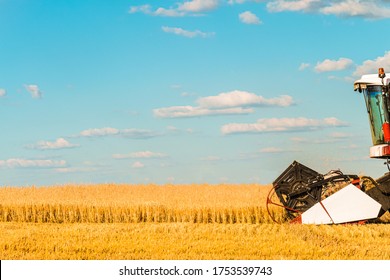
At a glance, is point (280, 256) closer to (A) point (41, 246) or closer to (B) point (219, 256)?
(B) point (219, 256)

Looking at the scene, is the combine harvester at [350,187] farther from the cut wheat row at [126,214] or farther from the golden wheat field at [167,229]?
the cut wheat row at [126,214]

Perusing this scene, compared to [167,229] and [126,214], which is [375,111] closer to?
[167,229]

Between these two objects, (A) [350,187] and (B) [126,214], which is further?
(B) [126,214]

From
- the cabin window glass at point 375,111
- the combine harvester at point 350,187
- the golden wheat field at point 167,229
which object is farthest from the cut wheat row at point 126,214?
the cabin window glass at point 375,111

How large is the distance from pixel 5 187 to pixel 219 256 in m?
14.5

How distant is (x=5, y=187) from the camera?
879 inches

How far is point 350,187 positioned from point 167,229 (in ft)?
12.5

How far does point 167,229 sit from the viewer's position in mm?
12961

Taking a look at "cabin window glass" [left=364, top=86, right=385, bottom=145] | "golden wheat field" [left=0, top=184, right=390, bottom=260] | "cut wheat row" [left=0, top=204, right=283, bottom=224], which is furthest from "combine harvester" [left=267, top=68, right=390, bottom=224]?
"cut wheat row" [left=0, top=204, right=283, bottom=224]

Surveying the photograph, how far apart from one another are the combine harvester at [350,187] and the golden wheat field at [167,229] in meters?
0.38

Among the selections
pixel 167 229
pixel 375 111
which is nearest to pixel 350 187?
pixel 375 111

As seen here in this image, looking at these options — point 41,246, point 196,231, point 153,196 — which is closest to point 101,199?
point 153,196

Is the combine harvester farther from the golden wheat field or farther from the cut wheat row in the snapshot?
the cut wheat row

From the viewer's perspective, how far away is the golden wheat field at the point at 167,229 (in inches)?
398
